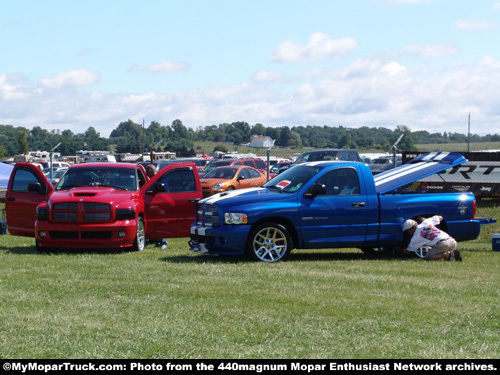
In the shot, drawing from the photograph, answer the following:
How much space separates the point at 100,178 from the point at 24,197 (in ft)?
5.14

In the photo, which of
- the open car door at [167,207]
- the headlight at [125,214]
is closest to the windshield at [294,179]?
the open car door at [167,207]

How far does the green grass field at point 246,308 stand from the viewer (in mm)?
5910

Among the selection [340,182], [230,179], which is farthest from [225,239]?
[230,179]

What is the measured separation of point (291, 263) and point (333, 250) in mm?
2563

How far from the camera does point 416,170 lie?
1309cm

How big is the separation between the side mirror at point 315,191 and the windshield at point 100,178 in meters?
3.88

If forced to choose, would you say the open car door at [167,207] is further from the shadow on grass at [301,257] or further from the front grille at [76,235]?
the shadow on grass at [301,257]

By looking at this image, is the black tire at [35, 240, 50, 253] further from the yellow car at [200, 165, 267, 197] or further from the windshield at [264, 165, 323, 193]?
the yellow car at [200, 165, 267, 197]

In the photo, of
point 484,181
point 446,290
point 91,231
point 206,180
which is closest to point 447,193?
point 446,290

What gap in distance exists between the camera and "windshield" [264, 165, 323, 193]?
1217 cm

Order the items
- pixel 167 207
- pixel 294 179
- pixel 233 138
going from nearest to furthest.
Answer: pixel 294 179 < pixel 167 207 < pixel 233 138

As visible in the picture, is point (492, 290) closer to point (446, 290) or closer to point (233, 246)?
point (446, 290)

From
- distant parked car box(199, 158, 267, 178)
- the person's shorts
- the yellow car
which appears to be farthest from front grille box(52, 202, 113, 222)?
distant parked car box(199, 158, 267, 178)
